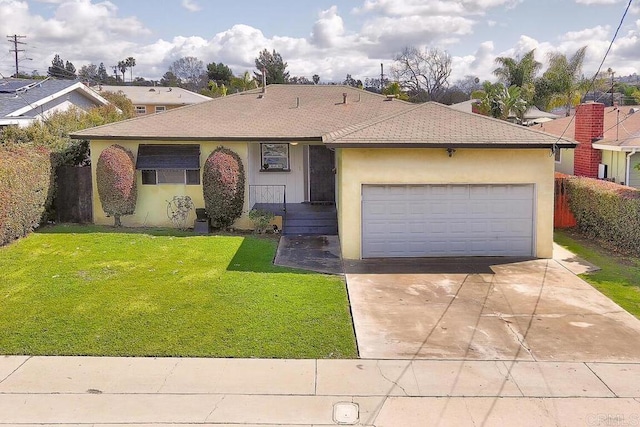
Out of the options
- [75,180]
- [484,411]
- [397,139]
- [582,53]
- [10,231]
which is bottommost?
[484,411]

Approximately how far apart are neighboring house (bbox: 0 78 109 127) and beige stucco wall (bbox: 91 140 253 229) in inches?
248

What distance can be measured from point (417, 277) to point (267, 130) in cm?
727

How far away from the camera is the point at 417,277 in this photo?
1231cm

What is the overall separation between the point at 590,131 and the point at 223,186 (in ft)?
43.6

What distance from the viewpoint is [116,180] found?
54.4 ft

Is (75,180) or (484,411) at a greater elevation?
(75,180)

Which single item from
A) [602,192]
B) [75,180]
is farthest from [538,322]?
[75,180]

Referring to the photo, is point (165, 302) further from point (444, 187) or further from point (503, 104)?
point (503, 104)

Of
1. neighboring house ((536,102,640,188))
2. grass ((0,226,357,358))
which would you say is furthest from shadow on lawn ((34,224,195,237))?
neighboring house ((536,102,640,188))

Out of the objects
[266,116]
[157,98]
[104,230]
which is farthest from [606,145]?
[157,98]

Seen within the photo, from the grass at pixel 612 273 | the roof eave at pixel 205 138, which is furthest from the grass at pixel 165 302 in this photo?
the grass at pixel 612 273

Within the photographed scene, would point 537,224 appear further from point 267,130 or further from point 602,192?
point 267,130

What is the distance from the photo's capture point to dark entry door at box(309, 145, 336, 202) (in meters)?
18.2

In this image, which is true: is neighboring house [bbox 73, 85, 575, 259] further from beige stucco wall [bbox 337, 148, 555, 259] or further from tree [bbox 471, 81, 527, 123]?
tree [bbox 471, 81, 527, 123]
